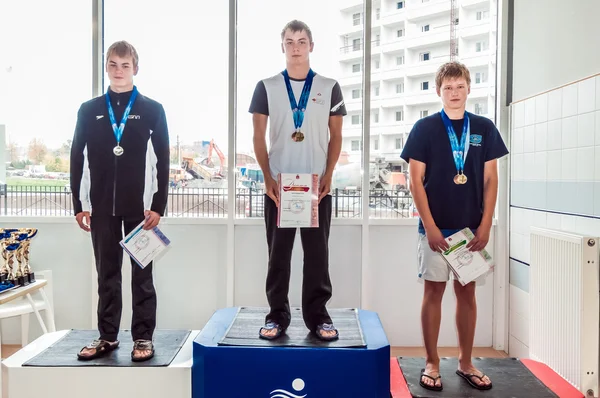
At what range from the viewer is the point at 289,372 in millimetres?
2121

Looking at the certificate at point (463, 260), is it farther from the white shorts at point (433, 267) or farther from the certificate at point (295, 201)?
the certificate at point (295, 201)

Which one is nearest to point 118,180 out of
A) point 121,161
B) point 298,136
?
point 121,161

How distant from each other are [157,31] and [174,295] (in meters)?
1.89

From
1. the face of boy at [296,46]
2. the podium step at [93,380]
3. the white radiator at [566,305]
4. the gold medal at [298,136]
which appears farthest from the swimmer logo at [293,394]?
the face of boy at [296,46]

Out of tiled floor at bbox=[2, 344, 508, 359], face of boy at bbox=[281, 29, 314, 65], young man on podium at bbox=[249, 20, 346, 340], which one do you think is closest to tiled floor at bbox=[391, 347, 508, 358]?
tiled floor at bbox=[2, 344, 508, 359]

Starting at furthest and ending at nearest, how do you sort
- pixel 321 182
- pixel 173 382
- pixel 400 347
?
pixel 400 347 → pixel 321 182 → pixel 173 382

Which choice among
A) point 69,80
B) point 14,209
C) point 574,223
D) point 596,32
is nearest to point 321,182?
point 574,223

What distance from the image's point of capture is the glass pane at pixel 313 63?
11.2 ft

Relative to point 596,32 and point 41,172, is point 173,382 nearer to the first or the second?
point 41,172

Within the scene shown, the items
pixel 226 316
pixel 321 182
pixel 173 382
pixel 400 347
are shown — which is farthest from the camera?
pixel 400 347

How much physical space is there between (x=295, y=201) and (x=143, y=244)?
2.44 ft

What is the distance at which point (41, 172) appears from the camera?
137 inches

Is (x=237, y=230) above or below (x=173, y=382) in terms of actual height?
above

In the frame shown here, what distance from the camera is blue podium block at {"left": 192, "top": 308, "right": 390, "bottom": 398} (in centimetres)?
212
